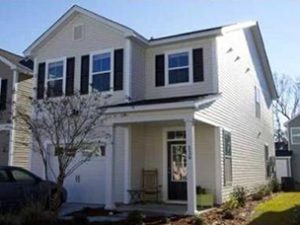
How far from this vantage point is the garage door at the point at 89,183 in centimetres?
1639

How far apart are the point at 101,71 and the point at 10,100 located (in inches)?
207

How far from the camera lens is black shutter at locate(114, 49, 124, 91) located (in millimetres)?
16438

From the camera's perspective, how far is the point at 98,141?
15.3 meters

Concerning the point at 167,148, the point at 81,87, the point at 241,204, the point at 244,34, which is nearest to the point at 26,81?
the point at 81,87

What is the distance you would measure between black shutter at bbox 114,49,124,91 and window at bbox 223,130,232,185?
454 centimetres

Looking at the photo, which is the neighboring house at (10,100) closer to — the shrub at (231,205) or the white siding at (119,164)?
the white siding at (119,164)

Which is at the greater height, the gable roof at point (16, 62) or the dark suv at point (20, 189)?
the gable roof at point (16, 62)

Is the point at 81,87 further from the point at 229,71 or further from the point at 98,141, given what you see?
the point at 229,71

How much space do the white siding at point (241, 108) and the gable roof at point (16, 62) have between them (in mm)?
10095

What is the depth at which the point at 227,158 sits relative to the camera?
1636cm

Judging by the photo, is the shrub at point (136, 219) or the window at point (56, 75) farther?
the window at point (56, 75)

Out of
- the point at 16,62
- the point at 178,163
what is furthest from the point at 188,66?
the point at 16,62

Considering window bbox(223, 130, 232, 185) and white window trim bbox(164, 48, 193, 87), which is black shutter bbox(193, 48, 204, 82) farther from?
window bbox(223, 130, 232, 185)

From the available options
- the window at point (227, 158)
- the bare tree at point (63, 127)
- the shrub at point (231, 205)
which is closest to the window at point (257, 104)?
the window at point (227, 158)
